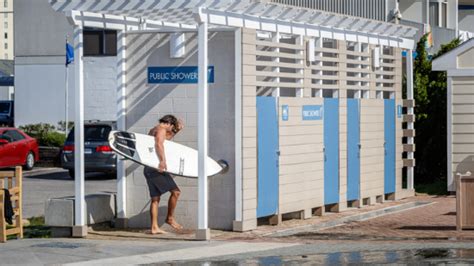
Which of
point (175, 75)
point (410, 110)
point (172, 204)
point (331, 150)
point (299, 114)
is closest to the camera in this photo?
point (172, 204)

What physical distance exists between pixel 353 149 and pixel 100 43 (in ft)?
69.1

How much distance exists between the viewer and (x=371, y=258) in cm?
1353

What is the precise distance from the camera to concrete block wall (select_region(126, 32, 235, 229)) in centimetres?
1636

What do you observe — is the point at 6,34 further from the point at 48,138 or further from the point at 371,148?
the point at 371,148

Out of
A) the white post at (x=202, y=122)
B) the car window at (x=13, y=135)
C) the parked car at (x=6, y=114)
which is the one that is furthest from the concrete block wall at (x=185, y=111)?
the parked car at (x=6, y=114)

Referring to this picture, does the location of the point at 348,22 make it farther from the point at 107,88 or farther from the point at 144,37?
the point at 107,88

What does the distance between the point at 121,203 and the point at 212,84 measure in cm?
237

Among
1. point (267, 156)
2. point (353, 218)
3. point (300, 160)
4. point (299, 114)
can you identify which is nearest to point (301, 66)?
point (299, 114)

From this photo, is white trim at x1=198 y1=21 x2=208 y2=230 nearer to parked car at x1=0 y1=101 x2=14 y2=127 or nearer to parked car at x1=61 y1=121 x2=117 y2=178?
parked car at x1=61 y1=121 x2=117 y2=178

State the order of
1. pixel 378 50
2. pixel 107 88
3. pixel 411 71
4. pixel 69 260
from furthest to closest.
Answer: pixel 107 88, pixel 411 71, pixel 378 50, pixel 69 260

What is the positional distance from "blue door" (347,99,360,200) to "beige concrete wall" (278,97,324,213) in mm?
1259

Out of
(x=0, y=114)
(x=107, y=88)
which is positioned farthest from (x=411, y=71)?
(x=0, y=114)

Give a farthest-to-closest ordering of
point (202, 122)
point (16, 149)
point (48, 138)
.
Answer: point (48, 138) < point (16, 149) < point (202, 122)

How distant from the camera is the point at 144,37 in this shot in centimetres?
1680
